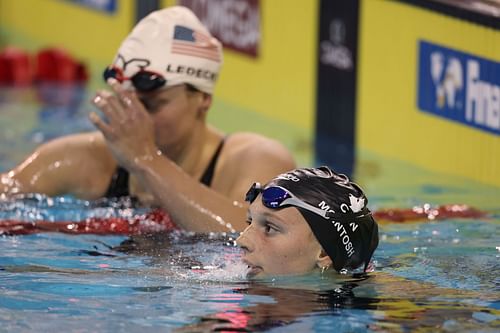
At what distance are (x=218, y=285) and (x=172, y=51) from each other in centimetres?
142

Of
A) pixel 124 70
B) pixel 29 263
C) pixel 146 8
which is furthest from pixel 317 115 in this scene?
pixel 29 263

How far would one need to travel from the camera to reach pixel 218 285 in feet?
12.9

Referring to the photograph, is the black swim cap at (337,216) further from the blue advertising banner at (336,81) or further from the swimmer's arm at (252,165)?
the blue advertising banner at (336,81)

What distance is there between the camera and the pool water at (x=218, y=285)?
11.6 ft

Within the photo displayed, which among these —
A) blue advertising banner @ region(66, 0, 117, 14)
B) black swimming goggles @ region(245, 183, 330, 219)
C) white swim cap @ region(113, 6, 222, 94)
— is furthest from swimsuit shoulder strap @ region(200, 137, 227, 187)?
blue advertising banner @ region(66, 0, 117, 14)

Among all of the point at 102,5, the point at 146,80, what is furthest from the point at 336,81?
the point at 102,5

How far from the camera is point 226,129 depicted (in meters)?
8.34

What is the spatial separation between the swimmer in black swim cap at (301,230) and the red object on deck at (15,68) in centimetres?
668

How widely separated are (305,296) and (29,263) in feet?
3.59

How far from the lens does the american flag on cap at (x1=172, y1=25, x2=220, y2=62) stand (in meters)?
5.08

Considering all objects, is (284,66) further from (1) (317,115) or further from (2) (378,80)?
(2) (378,80)

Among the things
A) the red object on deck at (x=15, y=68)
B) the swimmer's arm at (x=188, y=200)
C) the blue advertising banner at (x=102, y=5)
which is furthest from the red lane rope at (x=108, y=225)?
the blue advertising banner at (x=102, y=5)

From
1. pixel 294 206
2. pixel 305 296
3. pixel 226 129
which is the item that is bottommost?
pixel 226 129

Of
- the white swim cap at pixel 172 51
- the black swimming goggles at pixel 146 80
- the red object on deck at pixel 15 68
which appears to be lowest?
the red object on deck at pixel 15 68
